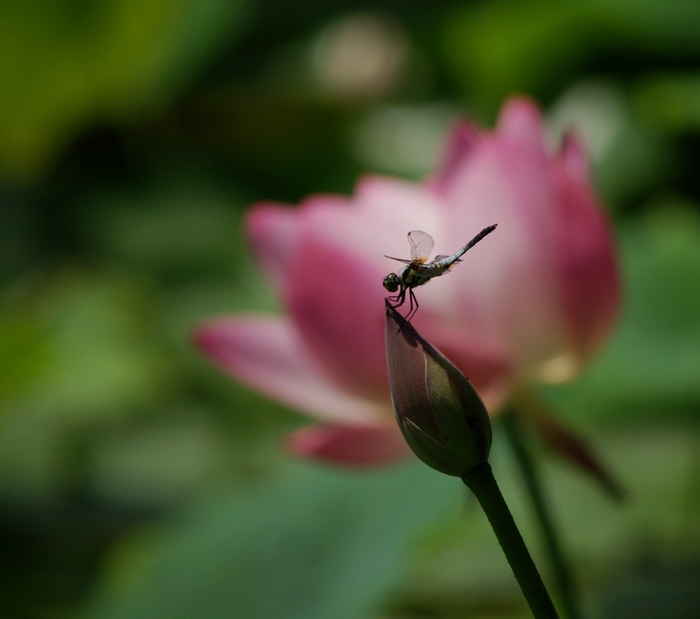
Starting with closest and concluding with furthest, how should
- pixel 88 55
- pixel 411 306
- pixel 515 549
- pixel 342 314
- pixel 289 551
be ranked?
pixel 515 549
pixel 411 306
pixel 342 314
pixel 289 551
pixel 88 55

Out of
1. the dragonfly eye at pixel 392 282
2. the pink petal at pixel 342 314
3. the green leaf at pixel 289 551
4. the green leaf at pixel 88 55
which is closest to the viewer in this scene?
the dragonfly eye at pixel 392 282

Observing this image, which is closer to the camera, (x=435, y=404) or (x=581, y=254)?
(x=435, y=404)

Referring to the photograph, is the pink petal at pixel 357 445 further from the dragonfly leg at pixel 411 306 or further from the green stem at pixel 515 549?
the green stem at pixel 515 549

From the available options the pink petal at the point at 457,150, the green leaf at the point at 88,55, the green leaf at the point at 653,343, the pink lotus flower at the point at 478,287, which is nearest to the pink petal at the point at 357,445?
the pink lotus flower at the point at 478,287

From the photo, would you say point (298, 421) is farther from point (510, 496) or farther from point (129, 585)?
point (129, 585)

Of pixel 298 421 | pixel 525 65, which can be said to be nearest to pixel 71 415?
pixel 298 421

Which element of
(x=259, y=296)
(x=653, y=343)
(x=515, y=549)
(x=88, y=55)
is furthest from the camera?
(x=88, y=55)

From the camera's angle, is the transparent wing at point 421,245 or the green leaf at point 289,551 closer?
the transparent wing at point 421,245

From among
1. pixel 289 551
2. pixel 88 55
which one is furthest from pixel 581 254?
pixel 88 55

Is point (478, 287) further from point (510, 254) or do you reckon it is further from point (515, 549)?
point (515, 549)
